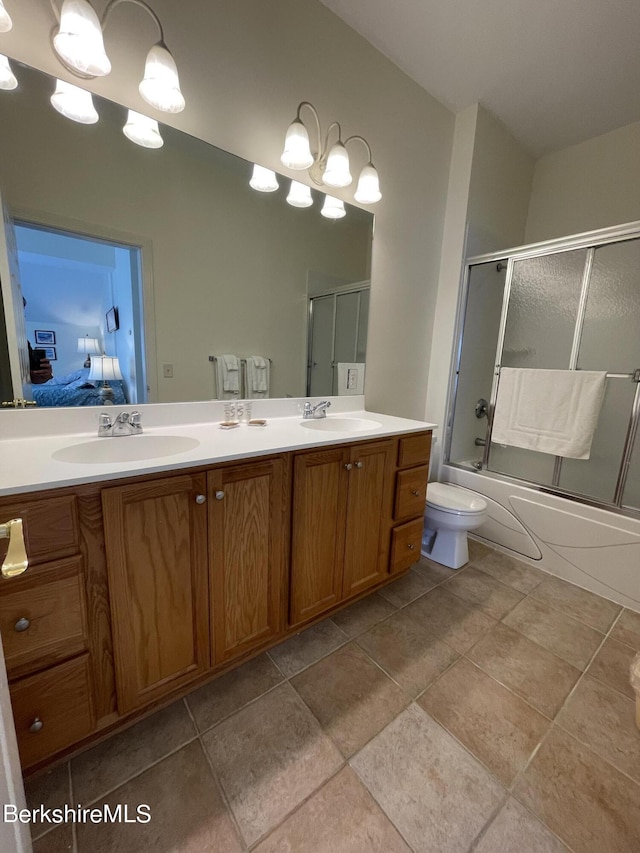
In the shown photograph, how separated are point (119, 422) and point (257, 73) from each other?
1.49m

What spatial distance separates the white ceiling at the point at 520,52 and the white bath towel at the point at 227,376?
1618 millimetres

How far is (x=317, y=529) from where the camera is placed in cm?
132

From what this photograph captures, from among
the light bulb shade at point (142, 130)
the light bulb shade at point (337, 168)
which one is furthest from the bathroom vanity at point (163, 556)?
the light bulb shade at point (337, 168)

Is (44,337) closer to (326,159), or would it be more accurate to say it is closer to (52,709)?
(52,709)

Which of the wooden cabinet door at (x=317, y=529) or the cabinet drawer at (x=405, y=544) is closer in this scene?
the wooden cabinet door at (x=317, y=529)

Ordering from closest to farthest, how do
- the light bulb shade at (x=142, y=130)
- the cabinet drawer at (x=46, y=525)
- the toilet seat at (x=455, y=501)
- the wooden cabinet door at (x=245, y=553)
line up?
the cabinet drawer at (x=46, y=525), the wooden cabinet door at (x=245, y=553), the light bulb shade at (x=142, y=130), the toilet seat at (x=455, y=501)

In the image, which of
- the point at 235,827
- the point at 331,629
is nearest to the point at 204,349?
the point at 331,629

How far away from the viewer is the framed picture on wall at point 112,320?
1.25m

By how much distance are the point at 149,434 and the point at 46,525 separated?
20.6 inches

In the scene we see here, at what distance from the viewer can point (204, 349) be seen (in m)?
1.48

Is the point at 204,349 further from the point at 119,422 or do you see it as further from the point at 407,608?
the point at 407,608

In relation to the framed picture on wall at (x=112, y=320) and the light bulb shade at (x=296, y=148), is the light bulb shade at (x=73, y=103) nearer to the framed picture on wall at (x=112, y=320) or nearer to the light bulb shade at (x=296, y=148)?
the framed picture on wall at (x=112, y=320)

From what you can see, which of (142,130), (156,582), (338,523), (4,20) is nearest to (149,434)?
(156,582)

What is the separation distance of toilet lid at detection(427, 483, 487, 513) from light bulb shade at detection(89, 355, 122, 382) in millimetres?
1625
